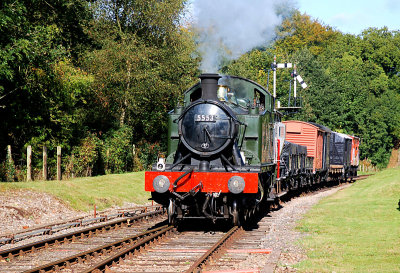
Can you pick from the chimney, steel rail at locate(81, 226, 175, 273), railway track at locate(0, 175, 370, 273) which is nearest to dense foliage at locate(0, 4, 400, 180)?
the chimney

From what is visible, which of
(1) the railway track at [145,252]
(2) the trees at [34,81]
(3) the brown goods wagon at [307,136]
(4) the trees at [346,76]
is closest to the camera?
(1) the railway track at [145,252]

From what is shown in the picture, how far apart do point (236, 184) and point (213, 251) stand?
2.17 meters

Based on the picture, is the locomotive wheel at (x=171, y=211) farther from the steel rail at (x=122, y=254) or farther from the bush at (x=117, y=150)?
the bush at (x=117, y=150)

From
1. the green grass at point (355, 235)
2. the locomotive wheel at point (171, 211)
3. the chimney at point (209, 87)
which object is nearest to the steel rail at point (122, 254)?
the locomotive wheel at point (171, 211)

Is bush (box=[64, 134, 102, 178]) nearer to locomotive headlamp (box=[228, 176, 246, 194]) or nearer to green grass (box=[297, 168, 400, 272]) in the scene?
green grass (box=[297, 168, 400, 272])

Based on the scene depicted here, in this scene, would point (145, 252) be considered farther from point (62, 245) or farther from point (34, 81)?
point (34, 81)

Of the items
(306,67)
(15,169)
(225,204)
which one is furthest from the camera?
(306,67)

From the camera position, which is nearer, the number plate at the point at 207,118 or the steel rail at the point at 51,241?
the steel rail at the point at 51,241

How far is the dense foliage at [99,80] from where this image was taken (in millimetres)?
20047

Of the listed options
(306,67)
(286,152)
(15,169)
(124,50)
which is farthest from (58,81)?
(306,67)

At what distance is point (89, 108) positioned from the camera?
29641 mm

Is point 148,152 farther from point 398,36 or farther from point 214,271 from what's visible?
point 398,36

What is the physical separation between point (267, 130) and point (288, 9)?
160 inches

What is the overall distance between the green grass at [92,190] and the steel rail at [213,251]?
22.8 ft
